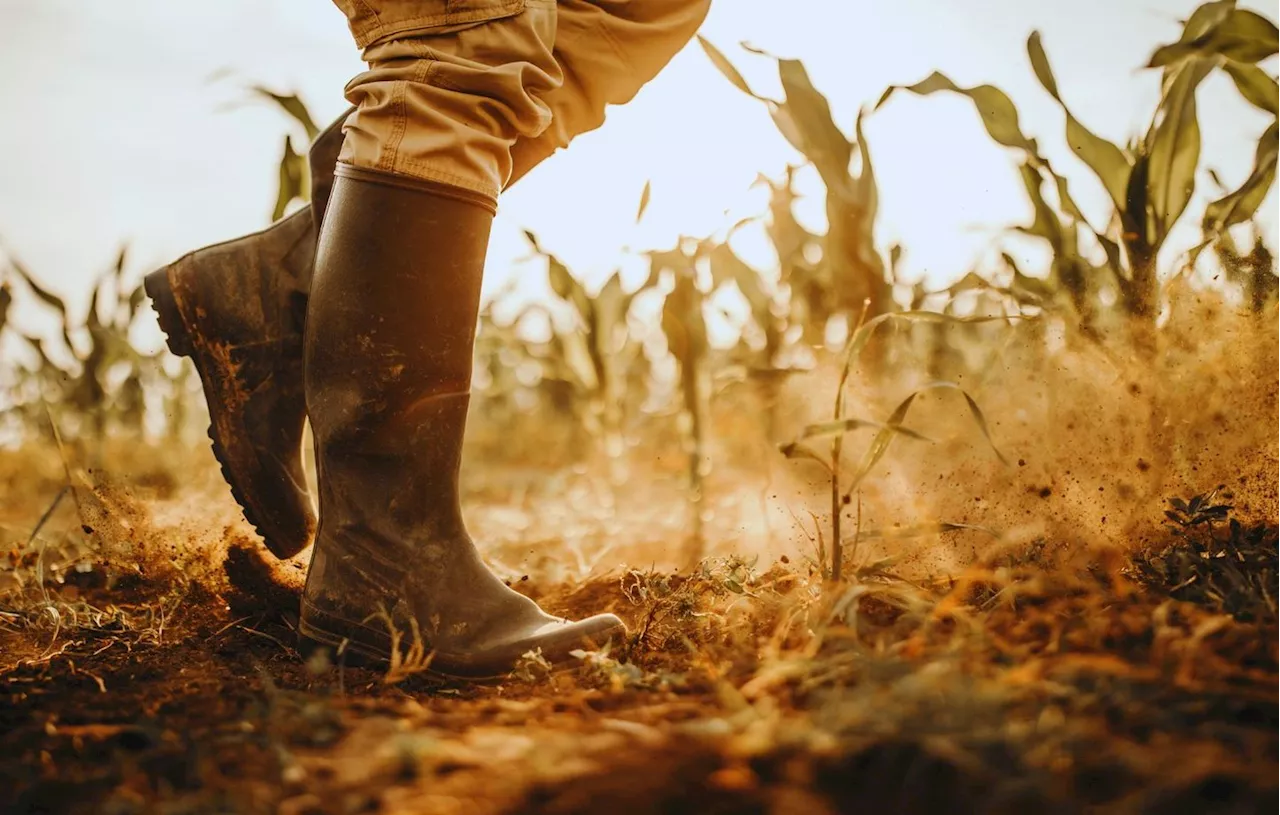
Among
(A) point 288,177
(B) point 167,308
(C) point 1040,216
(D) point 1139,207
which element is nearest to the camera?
(B) point 167,308

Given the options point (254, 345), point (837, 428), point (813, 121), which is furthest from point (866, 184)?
point (254, 345)

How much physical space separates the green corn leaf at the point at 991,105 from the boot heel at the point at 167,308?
116 centimetres

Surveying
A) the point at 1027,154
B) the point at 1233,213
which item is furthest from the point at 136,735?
the point at 1233,213

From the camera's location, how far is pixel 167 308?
1332 mm

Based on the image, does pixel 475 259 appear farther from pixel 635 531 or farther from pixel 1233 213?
pixel 635 531

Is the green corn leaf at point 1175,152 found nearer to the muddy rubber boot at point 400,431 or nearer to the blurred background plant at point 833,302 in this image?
the blurred background plant at point 833,302

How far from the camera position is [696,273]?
216 centimetres

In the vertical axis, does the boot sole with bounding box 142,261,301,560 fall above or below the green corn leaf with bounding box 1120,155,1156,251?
below

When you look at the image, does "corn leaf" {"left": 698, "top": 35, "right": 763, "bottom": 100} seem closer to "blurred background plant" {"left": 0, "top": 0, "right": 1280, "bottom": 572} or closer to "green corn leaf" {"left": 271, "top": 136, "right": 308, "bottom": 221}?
"blurred background plant" {"left": 0, "top": 0, "right": 1280, "bottom": 572}

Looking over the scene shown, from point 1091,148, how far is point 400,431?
3.84 feet

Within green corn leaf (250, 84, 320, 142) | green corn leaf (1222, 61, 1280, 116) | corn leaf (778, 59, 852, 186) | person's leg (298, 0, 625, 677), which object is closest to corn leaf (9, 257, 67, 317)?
green corn leaf (250, 84, 320, 142)

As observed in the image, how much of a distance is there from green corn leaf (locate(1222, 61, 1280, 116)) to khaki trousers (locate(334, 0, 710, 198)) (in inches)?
40.9

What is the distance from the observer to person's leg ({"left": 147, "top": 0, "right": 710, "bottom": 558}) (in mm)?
1286

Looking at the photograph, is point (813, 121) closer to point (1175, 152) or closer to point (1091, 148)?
point (1091, 148)
